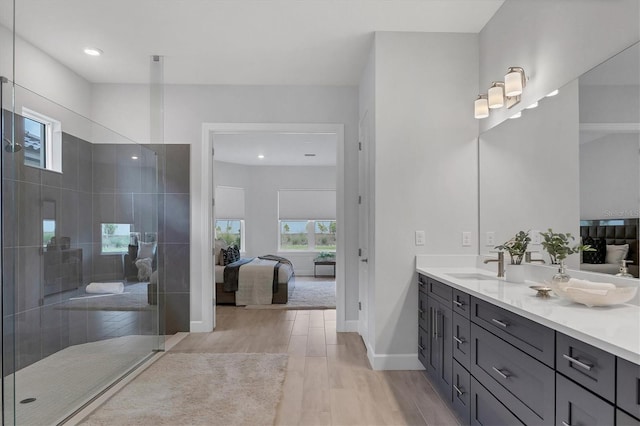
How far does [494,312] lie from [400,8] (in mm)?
2251

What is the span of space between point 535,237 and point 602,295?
3.05 ft

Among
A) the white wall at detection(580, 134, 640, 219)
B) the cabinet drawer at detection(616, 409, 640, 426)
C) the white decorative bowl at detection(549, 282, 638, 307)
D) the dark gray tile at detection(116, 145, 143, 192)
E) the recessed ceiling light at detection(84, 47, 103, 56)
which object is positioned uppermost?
the recessed ceiling light at detection(84, 47, 103, 56)

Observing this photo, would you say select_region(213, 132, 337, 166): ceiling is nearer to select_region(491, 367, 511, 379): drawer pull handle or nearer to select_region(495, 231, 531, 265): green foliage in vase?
select_region(495, 231, 531, 265): green foliage in vase

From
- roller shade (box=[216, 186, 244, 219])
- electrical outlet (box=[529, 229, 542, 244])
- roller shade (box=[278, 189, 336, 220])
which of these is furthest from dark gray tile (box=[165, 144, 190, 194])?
roller shade (box=[278, 189, 336, 220])

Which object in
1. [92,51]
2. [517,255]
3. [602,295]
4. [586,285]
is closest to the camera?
[602,295]

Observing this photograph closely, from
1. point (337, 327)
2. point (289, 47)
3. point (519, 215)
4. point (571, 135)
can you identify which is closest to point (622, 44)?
point (571, 135)

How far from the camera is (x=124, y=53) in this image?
3479mm

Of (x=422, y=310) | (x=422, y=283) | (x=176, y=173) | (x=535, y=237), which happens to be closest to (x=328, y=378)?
(x=422, y=310)

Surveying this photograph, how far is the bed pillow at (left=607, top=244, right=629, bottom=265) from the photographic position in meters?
1.71

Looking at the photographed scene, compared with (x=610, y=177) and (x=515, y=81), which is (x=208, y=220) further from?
(x=610, y=177)

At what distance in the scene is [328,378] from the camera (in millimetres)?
2916

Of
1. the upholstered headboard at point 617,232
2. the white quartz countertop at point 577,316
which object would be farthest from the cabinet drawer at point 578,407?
the upholstered headboard at point 617,232

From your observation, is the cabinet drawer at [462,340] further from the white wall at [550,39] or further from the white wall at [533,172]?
the white wall at [550,39]

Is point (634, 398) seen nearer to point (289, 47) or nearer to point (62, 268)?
point (62, 268)
